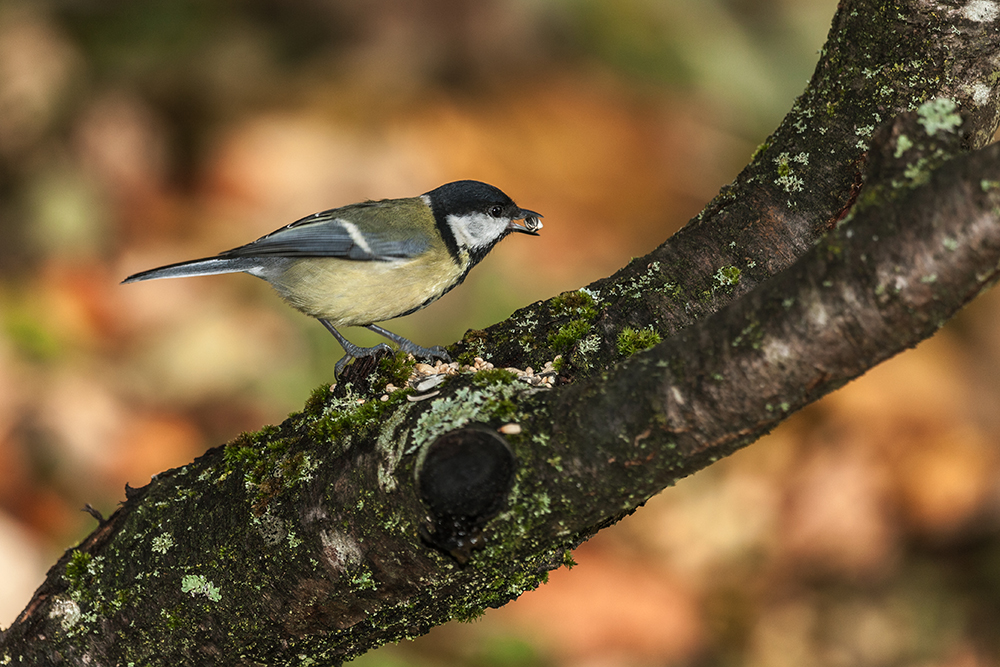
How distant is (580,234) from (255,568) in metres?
4.11

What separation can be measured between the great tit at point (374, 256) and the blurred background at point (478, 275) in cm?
146

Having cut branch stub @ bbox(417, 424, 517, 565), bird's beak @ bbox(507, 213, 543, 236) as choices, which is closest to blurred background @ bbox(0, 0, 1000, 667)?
bird's beak @ bbox(507, 213, 543, 236)

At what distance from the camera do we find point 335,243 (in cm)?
279

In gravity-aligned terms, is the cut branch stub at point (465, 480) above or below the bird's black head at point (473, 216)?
below

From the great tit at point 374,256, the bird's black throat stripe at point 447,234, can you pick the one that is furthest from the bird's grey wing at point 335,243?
the bird's black throat stripe at point 447,234

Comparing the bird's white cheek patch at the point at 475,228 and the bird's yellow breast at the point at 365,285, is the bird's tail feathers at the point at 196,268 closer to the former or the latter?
the bird's yellow breast at the point at 365,285

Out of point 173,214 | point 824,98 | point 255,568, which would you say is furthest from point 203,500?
point 173,214

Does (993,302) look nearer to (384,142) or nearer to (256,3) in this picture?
(384,142)

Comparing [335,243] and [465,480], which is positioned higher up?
[335,243]

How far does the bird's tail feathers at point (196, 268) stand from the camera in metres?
2.64

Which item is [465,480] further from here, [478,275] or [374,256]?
[478,275]

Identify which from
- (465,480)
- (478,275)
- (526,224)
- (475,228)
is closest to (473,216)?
(475,228)

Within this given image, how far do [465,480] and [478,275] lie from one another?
3.54 metres

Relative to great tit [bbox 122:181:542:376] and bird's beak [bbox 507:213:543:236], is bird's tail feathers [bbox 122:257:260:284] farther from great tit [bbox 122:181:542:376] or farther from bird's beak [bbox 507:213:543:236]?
bird's beak [bbox 507:213:543:236]
